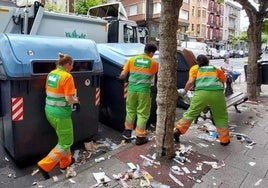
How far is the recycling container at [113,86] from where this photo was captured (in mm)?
5336

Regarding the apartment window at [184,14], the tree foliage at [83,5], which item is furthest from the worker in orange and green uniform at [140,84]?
the apartment window at [184,14]

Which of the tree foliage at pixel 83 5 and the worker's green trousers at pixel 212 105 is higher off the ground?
the tree foliage at pixel 83 5

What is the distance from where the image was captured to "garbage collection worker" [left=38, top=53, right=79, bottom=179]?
367 cm

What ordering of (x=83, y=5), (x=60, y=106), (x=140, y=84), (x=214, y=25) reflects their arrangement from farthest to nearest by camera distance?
→ (x=214, y=25)
(x=83, y=5)
(x=140, y=84)
(x=60, y=106)

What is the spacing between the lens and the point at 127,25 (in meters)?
9.56

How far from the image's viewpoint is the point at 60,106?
3760 mm

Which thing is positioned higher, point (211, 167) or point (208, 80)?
point (208, 80)

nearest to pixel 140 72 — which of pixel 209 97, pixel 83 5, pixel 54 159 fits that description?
pixel 209 97

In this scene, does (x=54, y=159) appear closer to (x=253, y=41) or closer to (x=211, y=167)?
(x=211, y=167)

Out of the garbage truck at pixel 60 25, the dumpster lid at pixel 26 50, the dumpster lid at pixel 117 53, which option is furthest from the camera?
the garbage truck at pixel 60 25

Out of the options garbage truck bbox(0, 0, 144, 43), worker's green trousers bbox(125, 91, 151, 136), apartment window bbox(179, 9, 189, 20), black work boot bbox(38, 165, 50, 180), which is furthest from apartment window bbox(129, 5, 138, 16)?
black work boot bbox(38, 165, 50, 180)

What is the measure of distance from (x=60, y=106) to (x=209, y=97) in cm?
216

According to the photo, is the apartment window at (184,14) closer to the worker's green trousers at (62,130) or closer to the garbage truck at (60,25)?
the garbage truck at (60,25)

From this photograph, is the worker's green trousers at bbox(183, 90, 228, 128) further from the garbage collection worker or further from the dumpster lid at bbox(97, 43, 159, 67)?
the garbage collection worker
